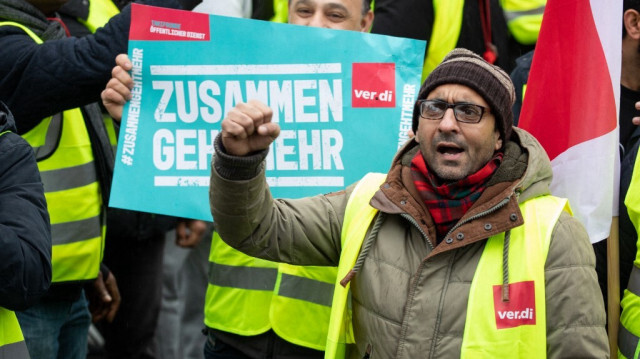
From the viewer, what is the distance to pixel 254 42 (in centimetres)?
420

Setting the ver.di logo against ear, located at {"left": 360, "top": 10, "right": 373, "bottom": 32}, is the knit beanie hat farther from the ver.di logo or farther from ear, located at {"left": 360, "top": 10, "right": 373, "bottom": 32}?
ear, located at {"left": 360, "top": 10, "right": 373, "bottom": 32}

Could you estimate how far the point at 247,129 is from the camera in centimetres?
319

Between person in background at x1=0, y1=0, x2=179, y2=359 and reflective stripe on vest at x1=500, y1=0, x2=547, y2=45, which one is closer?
person in background at x1=0, y1=0, x2=179, y2=359

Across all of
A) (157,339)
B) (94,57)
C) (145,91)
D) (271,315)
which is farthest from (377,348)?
(157,339)

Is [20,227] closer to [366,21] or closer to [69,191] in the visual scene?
[69,191]

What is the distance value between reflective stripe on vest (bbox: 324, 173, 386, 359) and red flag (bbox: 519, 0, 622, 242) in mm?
887

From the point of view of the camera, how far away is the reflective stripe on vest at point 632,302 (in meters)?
3.69

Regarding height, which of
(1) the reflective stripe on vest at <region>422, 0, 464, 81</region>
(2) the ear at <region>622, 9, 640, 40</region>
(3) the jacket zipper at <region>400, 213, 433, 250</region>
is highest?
(1) the reflective stripe on vest at <region>422, 0, 464, 81</region>

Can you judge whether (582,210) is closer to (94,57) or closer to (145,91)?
(145,91)

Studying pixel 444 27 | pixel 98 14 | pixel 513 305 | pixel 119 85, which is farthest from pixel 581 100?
pixel 98 14

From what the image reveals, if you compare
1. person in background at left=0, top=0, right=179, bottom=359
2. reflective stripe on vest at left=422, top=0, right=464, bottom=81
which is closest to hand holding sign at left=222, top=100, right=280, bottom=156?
person in background at left=0, top=0, right=179, bottom=359

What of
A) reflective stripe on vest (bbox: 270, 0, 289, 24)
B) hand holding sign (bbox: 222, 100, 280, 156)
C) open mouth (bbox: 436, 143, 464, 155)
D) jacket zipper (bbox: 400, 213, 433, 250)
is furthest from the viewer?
reflective stripe on vest (bbox: 270, 0, 289, 24)

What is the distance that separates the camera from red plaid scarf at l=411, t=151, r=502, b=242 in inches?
133

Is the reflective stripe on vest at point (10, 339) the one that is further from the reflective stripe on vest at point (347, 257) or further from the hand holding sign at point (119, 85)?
the hand holding sign at point (119, 85)
